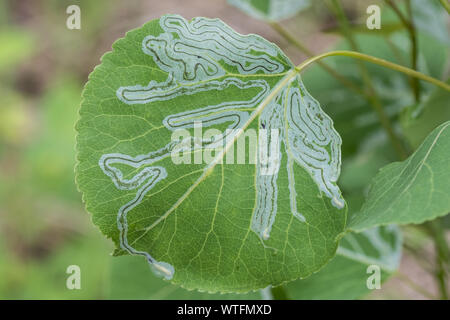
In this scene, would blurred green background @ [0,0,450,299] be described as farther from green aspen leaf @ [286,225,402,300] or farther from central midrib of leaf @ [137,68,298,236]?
central midrib of leaf @ [137,68,298,236]

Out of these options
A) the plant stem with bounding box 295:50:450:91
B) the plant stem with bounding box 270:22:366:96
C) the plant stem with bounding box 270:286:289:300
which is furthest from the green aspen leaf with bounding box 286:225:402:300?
the plant stem with bounding box 295:50:450:91

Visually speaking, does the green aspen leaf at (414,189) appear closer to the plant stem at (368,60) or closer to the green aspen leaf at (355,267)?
the plant stem at (368,60)

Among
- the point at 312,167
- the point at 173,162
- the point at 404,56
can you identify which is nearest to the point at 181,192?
the point at 173,162

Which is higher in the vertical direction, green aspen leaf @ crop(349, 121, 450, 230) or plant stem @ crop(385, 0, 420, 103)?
plant stem @ crop(385, 0, 420, 103)

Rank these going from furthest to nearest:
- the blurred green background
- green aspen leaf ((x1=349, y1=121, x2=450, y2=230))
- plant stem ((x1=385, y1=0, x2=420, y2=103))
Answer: the blurred green background, plant stem ((x1=385, y1=0, x2=420, y2=103)), green aspen leaf ((x1=349, y1=121, x2=450, y2=230))

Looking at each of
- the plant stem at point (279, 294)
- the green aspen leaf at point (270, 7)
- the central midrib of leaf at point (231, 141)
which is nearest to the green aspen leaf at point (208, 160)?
the central midrib of leaf at point (231, 141)
